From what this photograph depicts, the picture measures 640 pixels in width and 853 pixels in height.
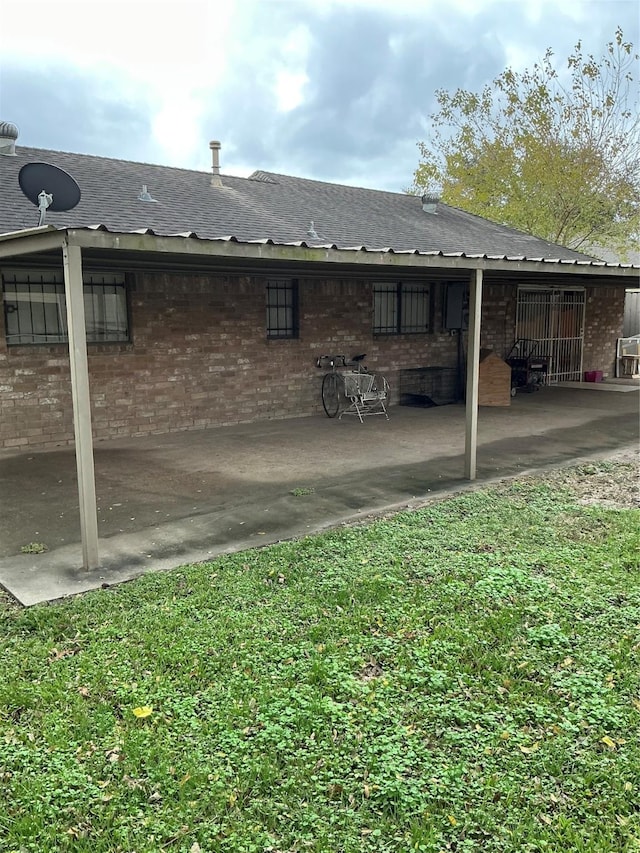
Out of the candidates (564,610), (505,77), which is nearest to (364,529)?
(564,610)

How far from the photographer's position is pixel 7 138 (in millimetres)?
9312

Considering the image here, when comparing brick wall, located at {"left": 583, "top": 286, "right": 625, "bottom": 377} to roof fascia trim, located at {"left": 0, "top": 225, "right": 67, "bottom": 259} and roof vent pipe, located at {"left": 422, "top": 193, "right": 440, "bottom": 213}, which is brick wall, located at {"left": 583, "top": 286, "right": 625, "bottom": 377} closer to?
roof vent pipe, located at {"left": 422, "top": 193, "right": 440, "bottom": 213}

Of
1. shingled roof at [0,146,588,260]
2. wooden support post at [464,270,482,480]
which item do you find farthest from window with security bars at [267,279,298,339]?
wooden support post at [464,270,482,480]

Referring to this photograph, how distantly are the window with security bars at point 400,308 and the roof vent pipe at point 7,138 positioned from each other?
5681 mm

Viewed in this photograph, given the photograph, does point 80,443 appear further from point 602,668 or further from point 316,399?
point 316,399

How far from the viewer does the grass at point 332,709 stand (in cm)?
230

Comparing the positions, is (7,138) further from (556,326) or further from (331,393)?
(556,326)

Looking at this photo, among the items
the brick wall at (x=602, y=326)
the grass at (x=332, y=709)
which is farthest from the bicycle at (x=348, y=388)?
the brick wall at (x=602, y=326)

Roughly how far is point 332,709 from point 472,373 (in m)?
4.46

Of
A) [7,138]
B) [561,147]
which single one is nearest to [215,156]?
[7,138]

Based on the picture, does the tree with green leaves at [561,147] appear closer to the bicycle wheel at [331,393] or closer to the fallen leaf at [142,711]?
the bicycle wheel at [331,393]

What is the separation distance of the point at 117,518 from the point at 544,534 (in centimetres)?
328

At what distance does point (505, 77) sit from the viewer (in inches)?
792

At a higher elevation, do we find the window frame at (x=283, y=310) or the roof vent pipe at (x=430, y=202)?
the roof vent pipe at (x=430, y=202)
